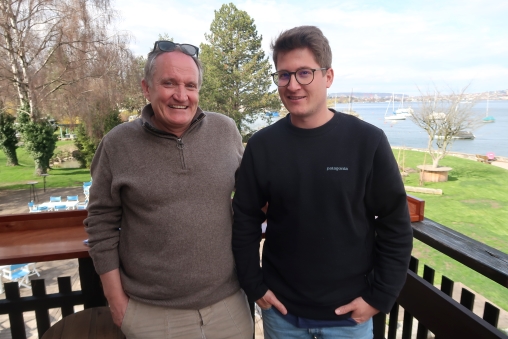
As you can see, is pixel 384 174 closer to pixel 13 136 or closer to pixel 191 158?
pixel 191 158

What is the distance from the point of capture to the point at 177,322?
1035 mm

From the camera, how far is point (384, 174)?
2.86 ft

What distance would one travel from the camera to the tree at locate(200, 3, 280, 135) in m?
18.7

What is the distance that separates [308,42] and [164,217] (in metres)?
0.63

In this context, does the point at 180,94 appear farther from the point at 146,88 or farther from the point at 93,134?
the point at 93,134

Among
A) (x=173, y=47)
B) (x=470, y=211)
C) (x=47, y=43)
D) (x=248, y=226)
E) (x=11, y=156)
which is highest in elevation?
(x=47, y=43)

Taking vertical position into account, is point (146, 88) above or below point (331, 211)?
above

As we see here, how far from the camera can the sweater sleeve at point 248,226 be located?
0.99 metres

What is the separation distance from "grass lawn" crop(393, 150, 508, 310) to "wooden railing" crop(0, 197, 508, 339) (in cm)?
Answer: 674

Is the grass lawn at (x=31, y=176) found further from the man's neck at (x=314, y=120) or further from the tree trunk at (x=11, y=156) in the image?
the man's neck at (x=314, y=120)

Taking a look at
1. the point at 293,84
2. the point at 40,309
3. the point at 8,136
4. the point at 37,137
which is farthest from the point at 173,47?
the point at 8,136

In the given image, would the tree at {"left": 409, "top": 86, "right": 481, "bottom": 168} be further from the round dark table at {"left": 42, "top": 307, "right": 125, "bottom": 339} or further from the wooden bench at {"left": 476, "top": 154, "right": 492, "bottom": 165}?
the round dark table at {"left": 42, "top": 307, "right": 125, "bottom": 339}

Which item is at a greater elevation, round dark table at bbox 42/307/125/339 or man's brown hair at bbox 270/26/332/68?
man's brown hair at bbox 270/26/332/68

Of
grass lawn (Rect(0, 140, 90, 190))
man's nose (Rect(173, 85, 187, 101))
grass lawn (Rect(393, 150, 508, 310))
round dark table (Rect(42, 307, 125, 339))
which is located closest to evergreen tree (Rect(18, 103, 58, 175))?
grass lawn (Rect(0, 140, 90, 190))
